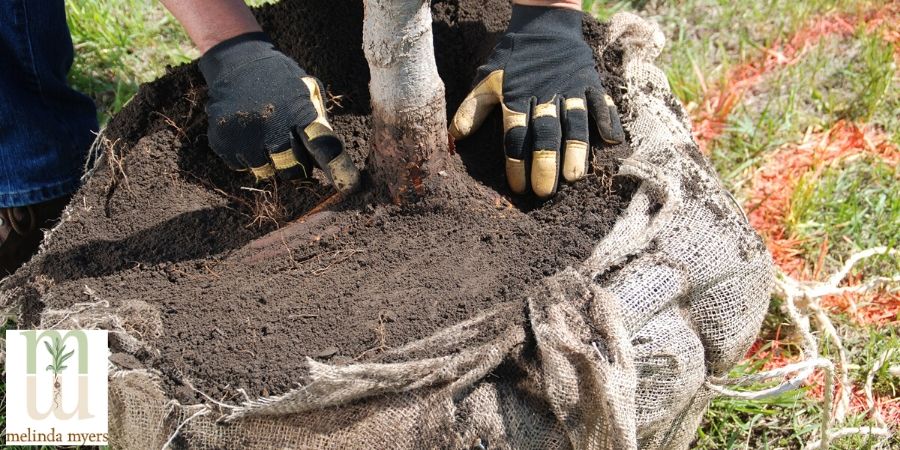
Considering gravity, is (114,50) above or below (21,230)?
above

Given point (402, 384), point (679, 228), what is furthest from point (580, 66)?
point (402, 384)

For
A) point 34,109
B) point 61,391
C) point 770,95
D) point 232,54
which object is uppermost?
point 232,54

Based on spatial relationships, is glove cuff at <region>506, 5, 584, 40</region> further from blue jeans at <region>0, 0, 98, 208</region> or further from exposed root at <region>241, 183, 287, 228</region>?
blue jeans at <region>0, 0, 98, 208</region>

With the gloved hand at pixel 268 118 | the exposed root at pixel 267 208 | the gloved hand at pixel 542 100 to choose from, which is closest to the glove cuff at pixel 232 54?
the gloved hand at pixel 268 118

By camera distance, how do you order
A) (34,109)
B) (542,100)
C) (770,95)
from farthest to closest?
(770,95) → (34,109) → (542,100)

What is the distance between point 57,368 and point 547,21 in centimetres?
117

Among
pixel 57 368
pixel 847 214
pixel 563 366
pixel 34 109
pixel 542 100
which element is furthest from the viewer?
pixel 847 214

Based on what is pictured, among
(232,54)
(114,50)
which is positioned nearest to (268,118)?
(232,54)

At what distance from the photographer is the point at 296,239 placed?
61.5 inches

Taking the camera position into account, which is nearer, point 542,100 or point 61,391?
point 61,391

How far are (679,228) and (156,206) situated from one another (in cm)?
106

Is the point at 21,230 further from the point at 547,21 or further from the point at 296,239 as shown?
the point at 547,21

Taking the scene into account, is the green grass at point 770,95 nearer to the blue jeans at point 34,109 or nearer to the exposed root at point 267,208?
the blue jeans at point 34,109

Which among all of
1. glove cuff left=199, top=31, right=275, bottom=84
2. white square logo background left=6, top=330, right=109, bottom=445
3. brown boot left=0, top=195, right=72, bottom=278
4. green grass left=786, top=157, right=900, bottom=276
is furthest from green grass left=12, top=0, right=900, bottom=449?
glove cuff left=199, top=31, right=275, bottom=84
